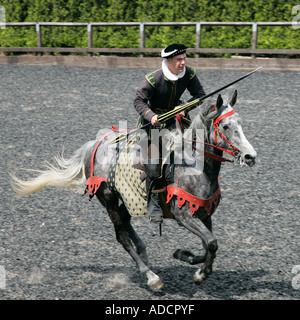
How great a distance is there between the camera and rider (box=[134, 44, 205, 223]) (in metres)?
5.14

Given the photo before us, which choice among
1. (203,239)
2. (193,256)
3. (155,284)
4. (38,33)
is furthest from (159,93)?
(38,33)

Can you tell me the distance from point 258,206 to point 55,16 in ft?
44.2

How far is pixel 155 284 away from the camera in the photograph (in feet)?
17.4

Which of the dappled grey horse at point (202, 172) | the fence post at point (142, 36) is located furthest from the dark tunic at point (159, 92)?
the fence post at point (142, 36)

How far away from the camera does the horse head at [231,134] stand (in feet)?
15.0

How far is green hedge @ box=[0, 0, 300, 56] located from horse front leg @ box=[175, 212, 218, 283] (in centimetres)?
1244

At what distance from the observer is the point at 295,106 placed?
13055 millimetres

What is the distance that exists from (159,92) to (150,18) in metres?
13.3

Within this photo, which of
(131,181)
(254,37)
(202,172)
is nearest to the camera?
(202,172)

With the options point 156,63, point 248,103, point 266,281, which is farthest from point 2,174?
point 156,63

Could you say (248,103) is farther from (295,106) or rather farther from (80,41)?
(80,41)

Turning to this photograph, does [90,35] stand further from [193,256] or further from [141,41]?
[193,256]

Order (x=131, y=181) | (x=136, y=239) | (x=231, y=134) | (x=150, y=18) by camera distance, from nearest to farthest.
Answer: (x=231, y=134), (x=131, y=181), (x=136, y=239), (x=150, y=18)

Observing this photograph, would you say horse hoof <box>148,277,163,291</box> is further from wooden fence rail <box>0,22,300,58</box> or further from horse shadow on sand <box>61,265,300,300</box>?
wooden fence rail <box>0,22,300,58</box>
